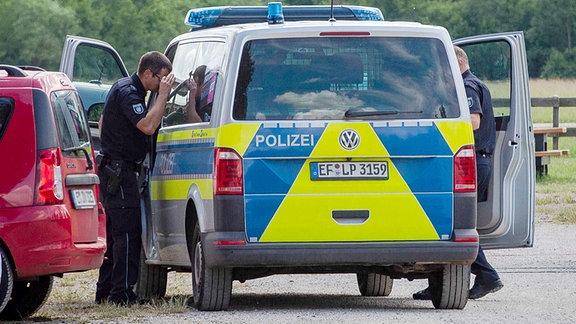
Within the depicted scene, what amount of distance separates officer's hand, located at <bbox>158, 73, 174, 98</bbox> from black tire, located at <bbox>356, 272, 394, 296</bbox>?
2.09 meters

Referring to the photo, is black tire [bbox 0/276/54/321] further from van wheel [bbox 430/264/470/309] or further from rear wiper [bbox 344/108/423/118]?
van wheel [bbox 430/264/470/309]

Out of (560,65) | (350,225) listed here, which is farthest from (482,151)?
(560,65)

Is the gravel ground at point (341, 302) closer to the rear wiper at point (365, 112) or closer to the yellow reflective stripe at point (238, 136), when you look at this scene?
the yellow reflective stripe at point (238, 136)

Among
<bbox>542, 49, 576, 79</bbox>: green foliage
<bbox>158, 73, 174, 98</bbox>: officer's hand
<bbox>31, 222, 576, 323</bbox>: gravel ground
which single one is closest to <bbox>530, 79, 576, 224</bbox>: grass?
<bbox>31, 222, 576, 323</bbox>: gravel ground

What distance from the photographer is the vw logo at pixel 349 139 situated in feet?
30.1

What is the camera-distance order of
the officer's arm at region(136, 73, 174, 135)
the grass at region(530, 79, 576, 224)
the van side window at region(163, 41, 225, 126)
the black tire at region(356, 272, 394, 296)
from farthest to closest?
the grass at region(530, 79, 576, 224), the black tire at region(356, 272, 394, 296), the officer's arm at region(136, 73, 174, 135), the van side window at region(163, 41, 225, 126)

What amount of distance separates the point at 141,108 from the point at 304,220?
1841 millimetres

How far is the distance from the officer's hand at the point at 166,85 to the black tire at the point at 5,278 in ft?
7.09

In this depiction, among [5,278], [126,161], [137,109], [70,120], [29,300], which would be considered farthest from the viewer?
[126,161]

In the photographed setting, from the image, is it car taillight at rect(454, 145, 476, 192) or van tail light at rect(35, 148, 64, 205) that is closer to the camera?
van tail light at rect(35, 148, 64, 205)

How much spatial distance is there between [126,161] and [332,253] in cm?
202

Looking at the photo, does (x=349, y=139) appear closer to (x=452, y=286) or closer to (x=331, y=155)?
(x=331, y=155)

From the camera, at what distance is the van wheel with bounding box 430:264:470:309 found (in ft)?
31.7

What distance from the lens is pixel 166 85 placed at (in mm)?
10375
